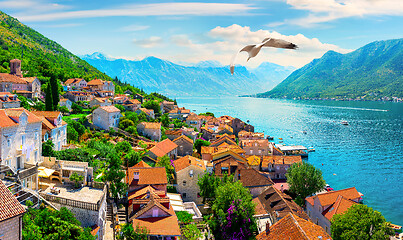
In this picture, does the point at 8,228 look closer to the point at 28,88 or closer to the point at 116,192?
the point at 116,192

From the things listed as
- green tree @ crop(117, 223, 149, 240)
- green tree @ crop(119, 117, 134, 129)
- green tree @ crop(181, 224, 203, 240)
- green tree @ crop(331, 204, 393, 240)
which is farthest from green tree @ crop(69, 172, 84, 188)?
green tree @ crop(119, 117, 134, 129)

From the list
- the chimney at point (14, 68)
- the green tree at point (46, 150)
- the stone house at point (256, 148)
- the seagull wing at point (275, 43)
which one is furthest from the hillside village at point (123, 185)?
the chimney at point (14, 68)

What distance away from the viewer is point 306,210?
124 ft

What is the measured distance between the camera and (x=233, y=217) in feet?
87.2

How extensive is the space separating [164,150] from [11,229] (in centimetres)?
3175

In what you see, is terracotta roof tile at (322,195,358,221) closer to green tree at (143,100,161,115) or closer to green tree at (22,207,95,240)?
green tree at (22,207,95,240)

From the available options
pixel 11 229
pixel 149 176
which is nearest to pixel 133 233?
pixel 11 229

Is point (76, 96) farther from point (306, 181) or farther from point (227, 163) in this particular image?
point (306, 181)

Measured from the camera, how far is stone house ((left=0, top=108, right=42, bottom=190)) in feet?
Result: 71.9

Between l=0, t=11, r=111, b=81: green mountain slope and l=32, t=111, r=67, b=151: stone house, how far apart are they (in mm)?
48043

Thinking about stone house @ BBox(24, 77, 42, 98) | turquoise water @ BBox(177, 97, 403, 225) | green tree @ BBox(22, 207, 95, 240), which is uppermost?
stone house @ BBox(24, 77, 42, 98)

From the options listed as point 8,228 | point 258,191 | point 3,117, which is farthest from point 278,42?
point 258,191

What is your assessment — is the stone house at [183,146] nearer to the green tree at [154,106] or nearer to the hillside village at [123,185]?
the hillside village at [123,185]

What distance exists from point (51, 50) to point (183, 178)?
137116 millimetres
